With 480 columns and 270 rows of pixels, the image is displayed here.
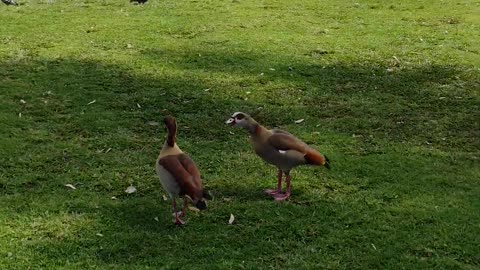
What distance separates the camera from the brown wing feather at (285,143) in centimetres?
492

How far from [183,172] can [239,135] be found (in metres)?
1.87

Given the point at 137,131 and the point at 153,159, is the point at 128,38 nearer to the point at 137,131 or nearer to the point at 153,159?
the point at 137,131

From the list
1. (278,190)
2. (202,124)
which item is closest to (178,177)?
(278,190)

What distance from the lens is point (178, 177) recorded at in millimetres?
4422

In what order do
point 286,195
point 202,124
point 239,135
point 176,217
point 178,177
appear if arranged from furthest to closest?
point 202,124 < point 239,135 < point 286,195 < point 176,217 < point 178,177

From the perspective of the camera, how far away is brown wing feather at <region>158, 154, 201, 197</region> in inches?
172

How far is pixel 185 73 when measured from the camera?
26.2ft

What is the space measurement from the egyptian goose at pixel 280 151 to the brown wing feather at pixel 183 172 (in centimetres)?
67

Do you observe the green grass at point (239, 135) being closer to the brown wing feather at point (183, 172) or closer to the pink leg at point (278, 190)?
the pink leg at point (278, 190)

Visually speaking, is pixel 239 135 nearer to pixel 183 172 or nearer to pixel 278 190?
pixel 278 190

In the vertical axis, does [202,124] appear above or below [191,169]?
below

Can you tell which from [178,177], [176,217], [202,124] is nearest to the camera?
[178,177]

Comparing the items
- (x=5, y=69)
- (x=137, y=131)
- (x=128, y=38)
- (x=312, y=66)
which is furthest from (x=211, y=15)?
(x=137, y=131)

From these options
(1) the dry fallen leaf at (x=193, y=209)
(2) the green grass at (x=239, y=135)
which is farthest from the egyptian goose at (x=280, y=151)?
(1) the dry fallen leaf at (x=193, y=209)
